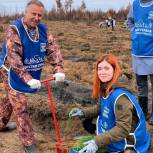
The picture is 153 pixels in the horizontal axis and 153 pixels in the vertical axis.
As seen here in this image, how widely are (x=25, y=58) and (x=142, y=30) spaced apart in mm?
1474

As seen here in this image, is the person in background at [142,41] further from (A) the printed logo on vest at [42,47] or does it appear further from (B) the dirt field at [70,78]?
(A) the printed logo on vest at [42,47]

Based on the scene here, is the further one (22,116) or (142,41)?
(142,41)

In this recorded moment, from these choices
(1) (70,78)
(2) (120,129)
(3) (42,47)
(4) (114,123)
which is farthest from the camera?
(1) (70,78)

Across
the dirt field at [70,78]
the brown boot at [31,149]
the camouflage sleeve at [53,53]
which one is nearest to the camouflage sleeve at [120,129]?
the dirt field at [70,78]

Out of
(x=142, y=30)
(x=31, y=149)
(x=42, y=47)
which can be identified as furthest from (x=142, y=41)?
(x=31, y=149)

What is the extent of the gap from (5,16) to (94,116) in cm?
2071

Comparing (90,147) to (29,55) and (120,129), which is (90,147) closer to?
(120,129)

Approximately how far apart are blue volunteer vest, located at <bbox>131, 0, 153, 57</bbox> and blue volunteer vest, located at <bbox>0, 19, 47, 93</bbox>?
3.84 feet

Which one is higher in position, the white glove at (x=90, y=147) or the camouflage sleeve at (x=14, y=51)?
the camouflage sleeve at (x=14, y=51)

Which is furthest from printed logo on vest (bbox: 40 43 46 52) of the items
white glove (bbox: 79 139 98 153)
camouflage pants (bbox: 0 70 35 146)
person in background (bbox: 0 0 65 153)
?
white glove (bbox: 79 139 98 153)

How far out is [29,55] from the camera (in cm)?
534

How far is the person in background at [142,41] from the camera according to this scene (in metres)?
5.91

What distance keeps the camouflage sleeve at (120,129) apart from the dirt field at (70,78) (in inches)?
24.1

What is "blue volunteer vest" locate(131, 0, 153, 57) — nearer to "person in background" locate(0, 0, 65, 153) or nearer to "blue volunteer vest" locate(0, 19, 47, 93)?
"person in background" locate(0, 0, 65, 153)
